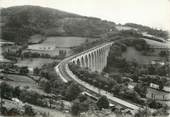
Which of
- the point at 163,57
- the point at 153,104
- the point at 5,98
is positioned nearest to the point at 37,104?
the point at 5,98

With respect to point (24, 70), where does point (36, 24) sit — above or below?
above

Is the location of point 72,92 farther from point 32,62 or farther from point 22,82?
point 32,62

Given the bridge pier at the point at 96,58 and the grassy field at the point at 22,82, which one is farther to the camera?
the bridge pier at the point at 96,58

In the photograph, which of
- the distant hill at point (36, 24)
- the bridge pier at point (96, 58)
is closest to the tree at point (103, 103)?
the distant hill at point (36, 24)

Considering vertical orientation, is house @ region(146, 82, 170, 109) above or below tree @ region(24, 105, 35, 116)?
below

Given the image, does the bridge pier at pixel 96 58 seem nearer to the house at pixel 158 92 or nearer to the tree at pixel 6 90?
the house at pixel 158 92

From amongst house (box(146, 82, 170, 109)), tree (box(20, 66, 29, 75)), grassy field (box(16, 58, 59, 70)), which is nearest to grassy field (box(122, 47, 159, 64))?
house (box(146, 82, 170, 109))

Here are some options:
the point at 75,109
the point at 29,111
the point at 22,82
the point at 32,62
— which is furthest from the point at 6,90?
the point at 32,62

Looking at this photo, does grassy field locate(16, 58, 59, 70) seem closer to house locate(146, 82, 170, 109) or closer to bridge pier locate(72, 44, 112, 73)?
house locate(146, 82, 170, 109)
